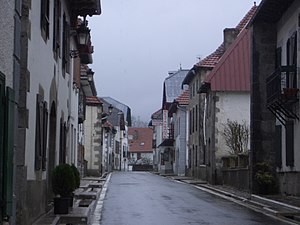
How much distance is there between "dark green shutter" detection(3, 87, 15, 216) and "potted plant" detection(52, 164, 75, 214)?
5.39 metres

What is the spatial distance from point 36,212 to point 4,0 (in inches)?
212

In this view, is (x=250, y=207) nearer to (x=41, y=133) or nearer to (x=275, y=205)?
(x=275, y=205)

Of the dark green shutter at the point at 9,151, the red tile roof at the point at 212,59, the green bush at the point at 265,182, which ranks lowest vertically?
the green bush at the point at 265,182

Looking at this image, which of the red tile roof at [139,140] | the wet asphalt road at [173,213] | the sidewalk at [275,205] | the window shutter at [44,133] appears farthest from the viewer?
the red tile roof at [139,140]

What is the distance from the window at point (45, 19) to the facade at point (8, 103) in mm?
3504

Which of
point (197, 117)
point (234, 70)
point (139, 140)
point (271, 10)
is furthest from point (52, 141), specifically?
point (139, 140)

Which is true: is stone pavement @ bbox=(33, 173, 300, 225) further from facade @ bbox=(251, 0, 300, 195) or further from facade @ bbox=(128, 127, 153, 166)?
facade @ bbox=(128, 127, 153, 166)

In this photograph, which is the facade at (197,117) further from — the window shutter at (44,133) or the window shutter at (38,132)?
the window shutter at (38,132)

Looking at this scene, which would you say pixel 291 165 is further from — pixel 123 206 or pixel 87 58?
pixel 87 58

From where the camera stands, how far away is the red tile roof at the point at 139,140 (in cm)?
14788

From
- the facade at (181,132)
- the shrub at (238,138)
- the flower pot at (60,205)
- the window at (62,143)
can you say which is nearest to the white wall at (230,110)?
the shrub at (238,138)

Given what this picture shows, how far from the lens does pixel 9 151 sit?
9047 mm

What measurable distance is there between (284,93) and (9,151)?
49.7 ft

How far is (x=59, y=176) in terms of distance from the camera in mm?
14680
